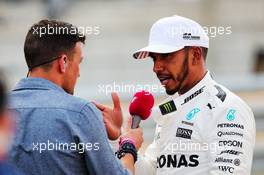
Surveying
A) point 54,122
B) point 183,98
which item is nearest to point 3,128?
point 54,122

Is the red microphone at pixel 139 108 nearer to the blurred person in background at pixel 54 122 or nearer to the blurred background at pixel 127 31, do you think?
the blurred person in background at pixel 54 122

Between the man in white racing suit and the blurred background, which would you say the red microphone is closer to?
the man in white racing suit

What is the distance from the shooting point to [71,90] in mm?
3787

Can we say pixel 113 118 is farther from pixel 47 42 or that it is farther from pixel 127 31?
pixel 127 31

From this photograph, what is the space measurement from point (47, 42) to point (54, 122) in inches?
14.4

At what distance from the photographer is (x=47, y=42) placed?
374 centimetres

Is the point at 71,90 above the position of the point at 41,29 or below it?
below

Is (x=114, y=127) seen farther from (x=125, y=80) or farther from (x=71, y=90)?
(x=125, y=80)

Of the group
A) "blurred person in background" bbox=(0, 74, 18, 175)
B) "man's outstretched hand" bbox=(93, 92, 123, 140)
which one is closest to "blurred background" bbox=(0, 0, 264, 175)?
"man's outstretched hand" bbox=(93, 92, 123, 140)

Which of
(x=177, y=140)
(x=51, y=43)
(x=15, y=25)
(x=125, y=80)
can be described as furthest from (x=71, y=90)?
(x=15, y=25)

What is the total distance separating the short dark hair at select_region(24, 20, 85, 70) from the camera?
3715mm

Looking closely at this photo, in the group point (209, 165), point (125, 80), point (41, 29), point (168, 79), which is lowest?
point (125, 80)

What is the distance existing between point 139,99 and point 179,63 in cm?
26

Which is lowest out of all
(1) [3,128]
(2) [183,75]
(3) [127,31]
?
(3) [127,31]
